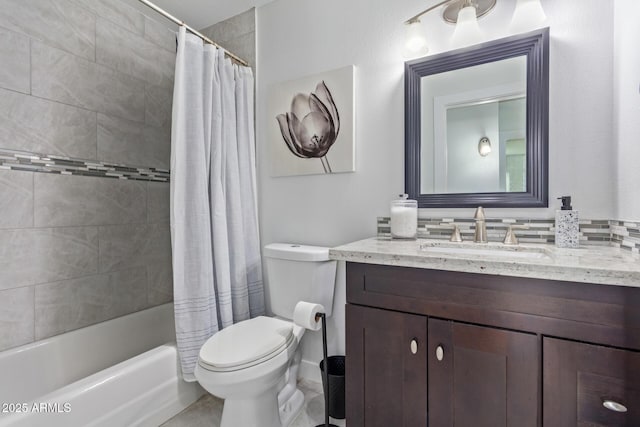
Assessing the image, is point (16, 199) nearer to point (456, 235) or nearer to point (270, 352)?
point (270, 352)

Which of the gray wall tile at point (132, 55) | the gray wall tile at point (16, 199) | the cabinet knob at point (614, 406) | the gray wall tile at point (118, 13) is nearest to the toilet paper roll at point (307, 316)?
the cabinet knob at point (614, 406)

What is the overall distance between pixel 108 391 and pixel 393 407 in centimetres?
114

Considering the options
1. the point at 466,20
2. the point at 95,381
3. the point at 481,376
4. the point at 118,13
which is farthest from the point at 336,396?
the point at 118,13

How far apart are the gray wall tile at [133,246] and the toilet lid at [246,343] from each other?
976 mm

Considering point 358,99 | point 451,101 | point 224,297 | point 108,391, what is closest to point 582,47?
point 451,101

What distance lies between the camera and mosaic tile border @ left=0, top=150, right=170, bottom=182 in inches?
58.1

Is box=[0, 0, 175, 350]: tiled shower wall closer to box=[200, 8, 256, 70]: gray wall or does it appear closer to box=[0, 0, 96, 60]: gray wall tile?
box=[0, 0, 96, 60]: gray wall tile

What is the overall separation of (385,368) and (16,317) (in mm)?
1762

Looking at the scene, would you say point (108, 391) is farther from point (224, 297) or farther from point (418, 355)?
point (418, 355)

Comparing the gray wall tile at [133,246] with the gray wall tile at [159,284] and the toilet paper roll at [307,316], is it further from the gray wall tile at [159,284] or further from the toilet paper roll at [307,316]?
the toilet paper roll at [307,316]

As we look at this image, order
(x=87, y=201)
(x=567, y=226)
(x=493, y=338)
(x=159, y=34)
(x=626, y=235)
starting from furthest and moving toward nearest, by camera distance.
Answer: (x=159, y=34) → (x=87, y=201) → (x=567, y=226) → (x=626, y=235) → (x=493, y=338)

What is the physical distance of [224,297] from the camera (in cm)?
170

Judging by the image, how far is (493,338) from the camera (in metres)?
0.92

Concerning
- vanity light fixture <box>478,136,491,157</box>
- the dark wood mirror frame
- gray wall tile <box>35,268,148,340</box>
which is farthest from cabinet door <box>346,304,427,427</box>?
gray wall tile <box>35,268,148,340</box>
